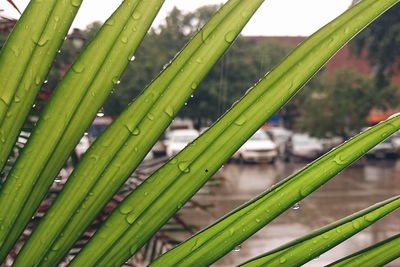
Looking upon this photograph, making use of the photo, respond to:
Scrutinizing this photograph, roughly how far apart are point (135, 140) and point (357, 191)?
10138 millimetres

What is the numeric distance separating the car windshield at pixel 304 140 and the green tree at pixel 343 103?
0.27m

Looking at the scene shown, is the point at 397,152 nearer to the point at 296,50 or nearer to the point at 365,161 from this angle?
the point at 365,161

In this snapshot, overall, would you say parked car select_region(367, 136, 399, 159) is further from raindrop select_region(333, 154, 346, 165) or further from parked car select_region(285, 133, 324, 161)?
raindrop select_region(333, 154, 346, 165)

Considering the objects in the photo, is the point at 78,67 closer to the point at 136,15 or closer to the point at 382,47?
the point at 136,15

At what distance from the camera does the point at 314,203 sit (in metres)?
8.80

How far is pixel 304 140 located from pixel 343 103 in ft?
5.27

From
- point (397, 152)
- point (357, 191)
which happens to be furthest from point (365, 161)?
point (357, 191)

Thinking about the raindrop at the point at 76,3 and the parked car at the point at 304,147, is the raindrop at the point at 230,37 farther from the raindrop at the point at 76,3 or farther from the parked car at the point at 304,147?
the parked car at the point at 304,147

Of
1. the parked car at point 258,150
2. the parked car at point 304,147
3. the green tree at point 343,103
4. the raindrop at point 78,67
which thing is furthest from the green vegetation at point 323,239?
the green tree at point 343,103

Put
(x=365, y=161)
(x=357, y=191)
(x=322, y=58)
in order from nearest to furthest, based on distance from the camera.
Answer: (x=322, y=58) < (x=357, y=191) < (x=365, y=161)

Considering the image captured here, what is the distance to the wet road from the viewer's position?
609 centimetres

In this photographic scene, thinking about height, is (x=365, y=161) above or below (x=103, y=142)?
above

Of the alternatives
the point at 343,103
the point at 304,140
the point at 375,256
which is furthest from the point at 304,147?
the point at 375,256

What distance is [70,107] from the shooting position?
40 centimetres
